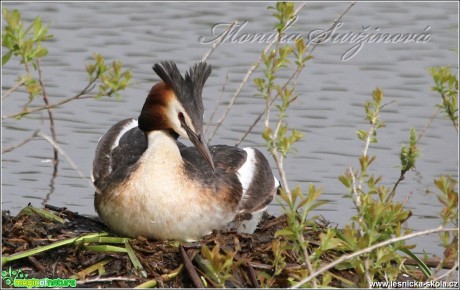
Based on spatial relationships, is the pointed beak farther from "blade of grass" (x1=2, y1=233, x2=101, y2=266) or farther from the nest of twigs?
"blade of grass" (x1=2, y1=233, x2=101, y2=266)

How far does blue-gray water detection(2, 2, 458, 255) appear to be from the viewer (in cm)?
1023

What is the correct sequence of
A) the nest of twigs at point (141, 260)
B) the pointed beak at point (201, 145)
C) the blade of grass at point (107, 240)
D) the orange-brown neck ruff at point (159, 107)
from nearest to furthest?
the nest of twigs at point (141, 260) < the blade of grass at point (107, 240) < the pointed beak at point (201, 145) < the orange-brown neck ruff at point (159, 107)

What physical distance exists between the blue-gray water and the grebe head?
172 cm

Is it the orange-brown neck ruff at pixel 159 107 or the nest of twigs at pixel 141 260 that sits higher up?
the orange-brown neck ruff at pixel 159 107

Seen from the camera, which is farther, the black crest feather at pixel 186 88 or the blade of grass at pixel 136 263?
the black crest feather at pixel 186 88

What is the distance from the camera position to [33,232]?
25.8ft

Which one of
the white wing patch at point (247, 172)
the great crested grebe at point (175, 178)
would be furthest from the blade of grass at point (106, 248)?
the white wing patch at point (247, 172)

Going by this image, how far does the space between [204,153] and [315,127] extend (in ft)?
11.8

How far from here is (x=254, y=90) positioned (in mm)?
12180

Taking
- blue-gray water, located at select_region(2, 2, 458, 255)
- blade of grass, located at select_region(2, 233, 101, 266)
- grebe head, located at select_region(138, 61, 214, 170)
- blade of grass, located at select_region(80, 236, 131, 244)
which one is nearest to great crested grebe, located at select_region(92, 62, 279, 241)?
grebe head, located at select_region(138, 61, 214, 170)

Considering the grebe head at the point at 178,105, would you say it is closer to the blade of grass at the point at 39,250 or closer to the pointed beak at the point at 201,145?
the pointed beak at the point at 201,145

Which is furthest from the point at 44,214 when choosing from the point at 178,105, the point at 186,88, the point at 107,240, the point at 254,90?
the point at 254,90

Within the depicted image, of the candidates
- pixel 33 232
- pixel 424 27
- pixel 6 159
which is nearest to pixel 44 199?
pixel 6 159

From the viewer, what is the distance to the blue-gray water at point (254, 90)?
10227 millimetres
